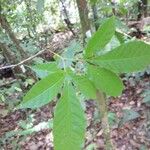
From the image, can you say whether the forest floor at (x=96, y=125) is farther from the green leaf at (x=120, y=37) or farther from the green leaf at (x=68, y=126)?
the green leaf at (x=68, y=126)

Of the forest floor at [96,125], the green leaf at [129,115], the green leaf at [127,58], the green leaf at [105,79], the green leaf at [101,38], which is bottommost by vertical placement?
the forest floor at [96,125]

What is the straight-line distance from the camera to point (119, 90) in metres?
0.64

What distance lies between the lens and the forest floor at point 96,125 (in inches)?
133

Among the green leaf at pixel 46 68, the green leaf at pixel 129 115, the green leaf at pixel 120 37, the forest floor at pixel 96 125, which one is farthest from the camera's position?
the green leaf at pixel 129 115

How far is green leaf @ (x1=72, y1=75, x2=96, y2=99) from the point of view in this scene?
62 centimetres

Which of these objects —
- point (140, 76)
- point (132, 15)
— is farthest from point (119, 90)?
point (132, 15)

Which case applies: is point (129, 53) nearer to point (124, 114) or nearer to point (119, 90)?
point (119, 90)

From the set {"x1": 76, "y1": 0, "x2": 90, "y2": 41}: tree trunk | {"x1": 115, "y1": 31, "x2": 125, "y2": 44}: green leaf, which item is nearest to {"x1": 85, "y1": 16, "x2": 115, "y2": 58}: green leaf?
{"x1": 115, "y1": 31, "x2": 125, "y2": 44}: green leaf

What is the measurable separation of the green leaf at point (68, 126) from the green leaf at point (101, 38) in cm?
11

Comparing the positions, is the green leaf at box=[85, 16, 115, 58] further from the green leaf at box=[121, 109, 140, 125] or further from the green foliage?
the green leaf at box=[121, 109, 140, 125]

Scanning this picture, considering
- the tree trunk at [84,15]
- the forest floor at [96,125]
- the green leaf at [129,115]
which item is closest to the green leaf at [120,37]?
the tree trunk at [84,15]

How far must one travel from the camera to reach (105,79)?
615mm

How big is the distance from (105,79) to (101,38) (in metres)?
0.08

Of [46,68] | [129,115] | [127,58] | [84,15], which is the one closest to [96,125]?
[129,115]
